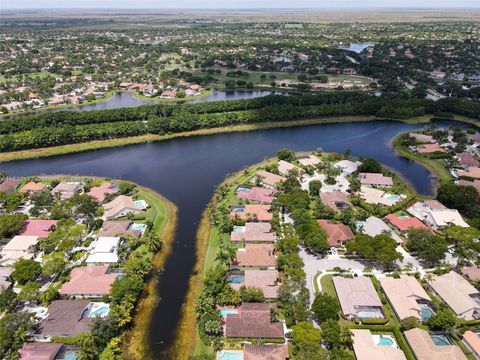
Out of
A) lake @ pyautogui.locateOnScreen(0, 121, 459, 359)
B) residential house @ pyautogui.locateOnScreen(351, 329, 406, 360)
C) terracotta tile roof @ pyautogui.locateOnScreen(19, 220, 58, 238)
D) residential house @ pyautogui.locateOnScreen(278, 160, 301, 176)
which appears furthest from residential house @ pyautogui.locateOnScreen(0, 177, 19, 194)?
residential house @ pyautogui.locateOnScreen(351, 329, 406, 360)

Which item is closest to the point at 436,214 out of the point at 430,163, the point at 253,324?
the point at 430,163

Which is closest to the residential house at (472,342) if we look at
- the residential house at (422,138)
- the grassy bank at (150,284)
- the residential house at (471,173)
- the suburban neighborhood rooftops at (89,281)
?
the grassy bank at (150,284)

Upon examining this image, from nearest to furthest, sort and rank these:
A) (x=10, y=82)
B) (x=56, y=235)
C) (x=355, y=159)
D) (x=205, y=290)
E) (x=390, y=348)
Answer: (x=390, y=348)
(x=205, y=290)
(x=56, y=235)
(x=355, y=159)
(x=10, y=82)

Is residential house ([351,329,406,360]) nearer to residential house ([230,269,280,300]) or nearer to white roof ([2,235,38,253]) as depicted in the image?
residential house ([230,269,280,300])

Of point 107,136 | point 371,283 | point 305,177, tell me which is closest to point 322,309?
point 371,283

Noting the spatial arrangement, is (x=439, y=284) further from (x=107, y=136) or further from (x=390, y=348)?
(x=107, y=136)

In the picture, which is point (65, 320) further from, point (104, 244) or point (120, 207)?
point (120, 207)

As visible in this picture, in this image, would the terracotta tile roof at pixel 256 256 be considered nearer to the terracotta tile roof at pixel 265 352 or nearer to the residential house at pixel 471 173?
the terracotta tile roof at pixel 265 352
